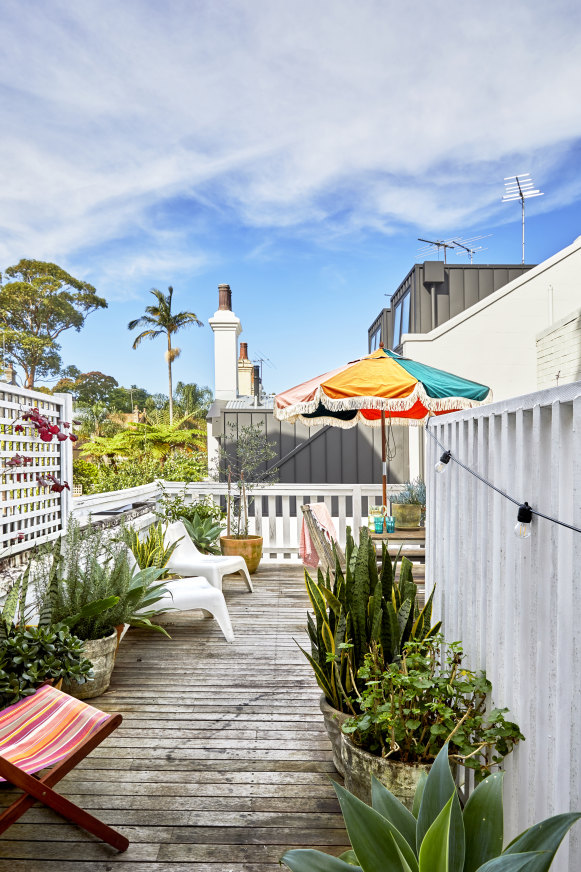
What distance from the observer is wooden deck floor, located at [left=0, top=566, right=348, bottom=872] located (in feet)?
6.21

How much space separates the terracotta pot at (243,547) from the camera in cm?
619

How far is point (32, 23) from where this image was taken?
41.8ft

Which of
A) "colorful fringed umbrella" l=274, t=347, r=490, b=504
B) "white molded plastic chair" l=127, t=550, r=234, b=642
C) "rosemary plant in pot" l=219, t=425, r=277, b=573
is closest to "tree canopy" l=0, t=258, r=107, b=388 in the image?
"rosemary plant in pot" l=219, t=425, r=277, b=573

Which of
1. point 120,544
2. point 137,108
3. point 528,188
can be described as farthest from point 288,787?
point 137,108

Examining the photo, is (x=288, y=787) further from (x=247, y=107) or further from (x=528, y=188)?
(x=247, y=107)

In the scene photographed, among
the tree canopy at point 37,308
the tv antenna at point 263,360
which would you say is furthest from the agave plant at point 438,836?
the tree canopy at point 37,308

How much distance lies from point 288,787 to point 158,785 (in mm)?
516

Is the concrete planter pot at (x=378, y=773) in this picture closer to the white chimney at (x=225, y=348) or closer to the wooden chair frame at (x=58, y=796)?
the wooden chair frame at (x=58, y=796)

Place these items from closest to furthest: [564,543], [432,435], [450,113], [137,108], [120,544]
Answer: [564,543], [432,435], [120,544], [450,113], [137,108]

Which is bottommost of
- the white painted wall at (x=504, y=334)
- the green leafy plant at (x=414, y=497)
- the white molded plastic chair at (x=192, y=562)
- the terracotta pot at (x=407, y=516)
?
the white molded plastic chair at (x=192, y=562)

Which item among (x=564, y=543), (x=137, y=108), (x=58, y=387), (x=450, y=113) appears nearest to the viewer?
(x=564, y=543)

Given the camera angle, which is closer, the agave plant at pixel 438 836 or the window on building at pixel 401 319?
the agave plant at pixel 438 836

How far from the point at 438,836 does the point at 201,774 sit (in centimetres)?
163

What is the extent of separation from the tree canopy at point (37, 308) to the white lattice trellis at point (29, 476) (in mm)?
28058
